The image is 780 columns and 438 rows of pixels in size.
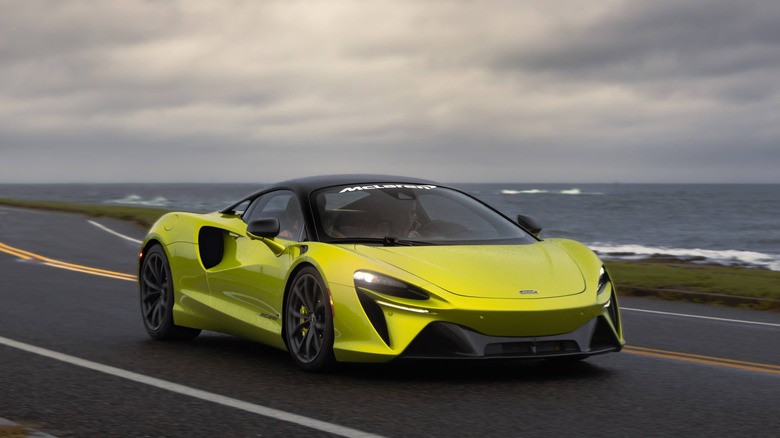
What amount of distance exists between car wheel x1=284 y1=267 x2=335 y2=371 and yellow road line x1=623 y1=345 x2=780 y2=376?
9.35ft

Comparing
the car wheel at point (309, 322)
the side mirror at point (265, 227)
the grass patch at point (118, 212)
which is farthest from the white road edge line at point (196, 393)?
the grass patch at point (118, 212)

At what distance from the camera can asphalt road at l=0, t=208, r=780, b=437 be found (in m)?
5.80

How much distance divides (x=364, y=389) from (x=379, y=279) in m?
0.71

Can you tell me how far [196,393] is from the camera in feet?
22.1

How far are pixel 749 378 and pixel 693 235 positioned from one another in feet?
176

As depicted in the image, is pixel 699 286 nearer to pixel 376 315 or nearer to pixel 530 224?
pixel 530 224

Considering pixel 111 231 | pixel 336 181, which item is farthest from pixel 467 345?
pixel 111 231

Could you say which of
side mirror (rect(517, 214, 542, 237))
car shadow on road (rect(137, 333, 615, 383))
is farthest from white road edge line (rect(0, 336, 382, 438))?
side mirror (rect(517, 214, 542, 237))

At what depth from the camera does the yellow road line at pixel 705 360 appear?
8.19 m

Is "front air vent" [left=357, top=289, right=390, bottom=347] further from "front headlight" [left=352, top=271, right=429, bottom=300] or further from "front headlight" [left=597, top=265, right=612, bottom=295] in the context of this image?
"front headlight" [left=597, top=265, right=612, bottom=295]

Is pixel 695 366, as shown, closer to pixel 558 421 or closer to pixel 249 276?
pixel 558 421

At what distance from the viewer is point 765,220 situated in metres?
76.2

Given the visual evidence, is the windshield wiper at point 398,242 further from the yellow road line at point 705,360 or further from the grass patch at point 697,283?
the grass patch at point 697,283

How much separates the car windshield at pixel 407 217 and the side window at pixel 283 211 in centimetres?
19
